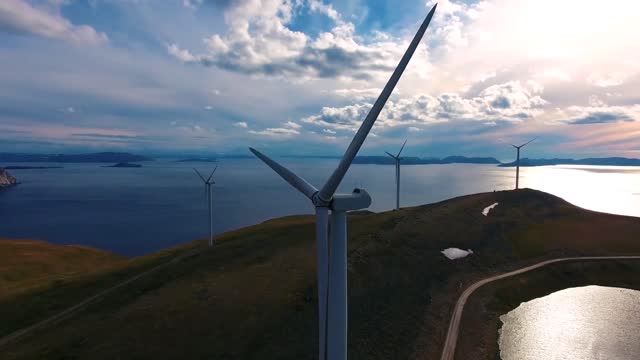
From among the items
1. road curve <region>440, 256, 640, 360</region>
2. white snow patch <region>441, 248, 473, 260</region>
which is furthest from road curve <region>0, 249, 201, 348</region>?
white snow patch <region>441, 248, 473, 260</region>

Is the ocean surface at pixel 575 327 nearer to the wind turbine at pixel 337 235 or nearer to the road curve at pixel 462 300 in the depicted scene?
the road curve at pixel 462 300

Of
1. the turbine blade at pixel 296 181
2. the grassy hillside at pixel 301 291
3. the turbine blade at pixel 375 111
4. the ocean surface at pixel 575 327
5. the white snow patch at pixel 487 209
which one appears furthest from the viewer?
the white snow patch at pixel 487 209

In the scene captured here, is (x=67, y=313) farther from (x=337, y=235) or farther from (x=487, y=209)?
(x=487, y=209)

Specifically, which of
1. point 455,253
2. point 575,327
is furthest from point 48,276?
point 575,327

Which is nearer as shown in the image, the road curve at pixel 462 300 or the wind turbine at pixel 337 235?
the wind turbine at pixel 337 235

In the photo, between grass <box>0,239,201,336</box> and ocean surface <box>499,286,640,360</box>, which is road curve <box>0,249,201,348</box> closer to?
grass <box>0,239,201,336</box>

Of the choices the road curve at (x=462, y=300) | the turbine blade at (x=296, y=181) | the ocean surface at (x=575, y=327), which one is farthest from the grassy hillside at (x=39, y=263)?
the ocean surface at (x=575, y=327)
